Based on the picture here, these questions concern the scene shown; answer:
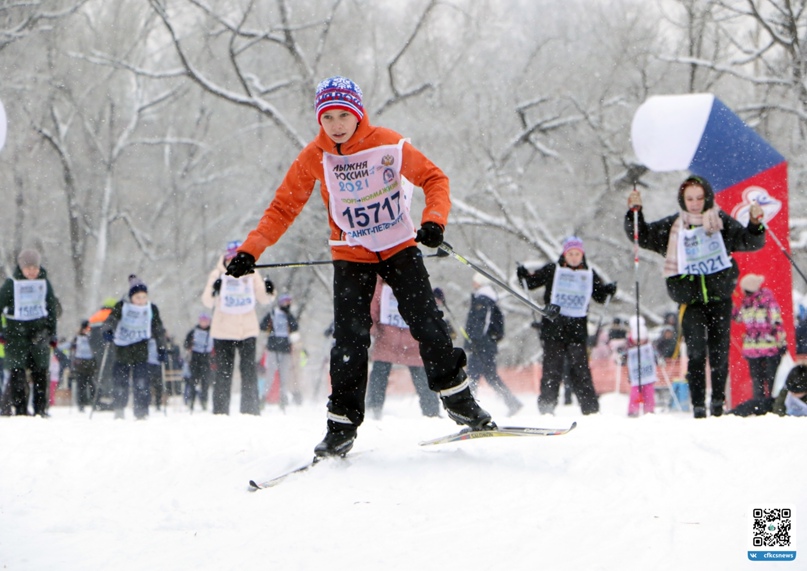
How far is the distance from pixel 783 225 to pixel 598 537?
7.19 metres

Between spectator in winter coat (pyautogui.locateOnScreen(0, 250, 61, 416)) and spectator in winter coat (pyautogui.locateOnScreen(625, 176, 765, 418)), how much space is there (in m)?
6.23

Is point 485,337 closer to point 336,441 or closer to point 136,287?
point 136,287

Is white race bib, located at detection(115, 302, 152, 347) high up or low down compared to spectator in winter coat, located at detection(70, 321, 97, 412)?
up


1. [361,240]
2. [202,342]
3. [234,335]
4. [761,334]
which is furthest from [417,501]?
[202,342]

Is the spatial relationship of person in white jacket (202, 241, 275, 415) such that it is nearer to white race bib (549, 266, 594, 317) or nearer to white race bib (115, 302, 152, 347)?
white race bib (115, 302, 152, 347)

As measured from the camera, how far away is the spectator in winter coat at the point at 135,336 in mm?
10336

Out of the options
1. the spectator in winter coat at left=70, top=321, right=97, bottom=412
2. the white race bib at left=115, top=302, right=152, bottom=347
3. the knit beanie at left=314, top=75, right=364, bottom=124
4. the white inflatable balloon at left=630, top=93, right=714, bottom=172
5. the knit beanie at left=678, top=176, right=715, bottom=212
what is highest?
the white inflatable balloon at left=630, top=93, right=714, bottom=172

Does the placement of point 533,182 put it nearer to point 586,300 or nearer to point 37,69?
point 37,69

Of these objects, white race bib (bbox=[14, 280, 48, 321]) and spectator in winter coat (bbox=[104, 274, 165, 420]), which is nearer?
white race bib (bbox=[14, 280, 48, 321])

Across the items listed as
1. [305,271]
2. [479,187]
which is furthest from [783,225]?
[305,271]

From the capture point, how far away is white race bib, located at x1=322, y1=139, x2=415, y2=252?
4418 millimetres

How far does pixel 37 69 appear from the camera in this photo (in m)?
23.4

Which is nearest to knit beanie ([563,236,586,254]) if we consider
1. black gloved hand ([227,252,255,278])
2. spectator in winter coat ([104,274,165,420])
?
black gloved hand ([227,252,255,278])

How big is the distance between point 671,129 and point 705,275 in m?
3.28
